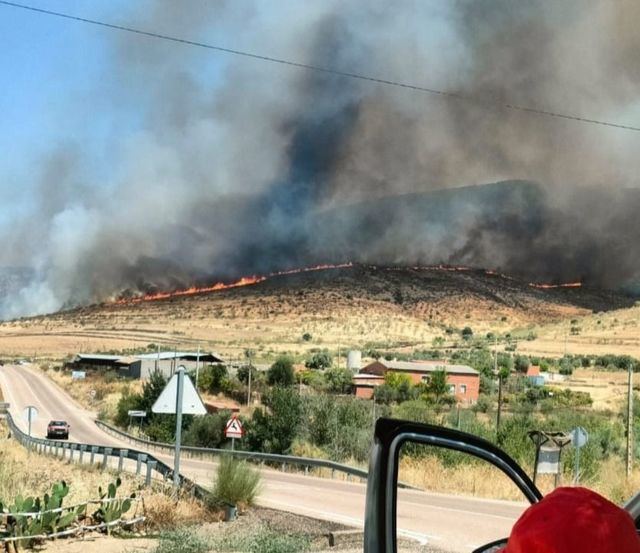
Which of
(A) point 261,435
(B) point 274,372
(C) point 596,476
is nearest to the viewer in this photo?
(C) point 596,476

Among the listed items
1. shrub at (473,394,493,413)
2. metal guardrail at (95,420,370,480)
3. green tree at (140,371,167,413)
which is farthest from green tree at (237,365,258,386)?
metal guardrail at (95,420,370,480)

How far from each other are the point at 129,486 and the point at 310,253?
127033 millimetres

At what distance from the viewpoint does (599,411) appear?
171ft

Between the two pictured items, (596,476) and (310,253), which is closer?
(596,476)

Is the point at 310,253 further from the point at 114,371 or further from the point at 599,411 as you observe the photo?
the point at 599,411

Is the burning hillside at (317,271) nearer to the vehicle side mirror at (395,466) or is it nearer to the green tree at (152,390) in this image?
the green tree at (152,390)

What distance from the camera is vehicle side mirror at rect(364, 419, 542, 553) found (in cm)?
92

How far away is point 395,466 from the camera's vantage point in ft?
3.25

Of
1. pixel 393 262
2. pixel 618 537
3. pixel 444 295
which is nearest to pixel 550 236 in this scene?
pixel 393 262

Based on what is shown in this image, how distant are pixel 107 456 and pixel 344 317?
69350mm

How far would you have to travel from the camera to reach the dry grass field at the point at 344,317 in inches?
3329

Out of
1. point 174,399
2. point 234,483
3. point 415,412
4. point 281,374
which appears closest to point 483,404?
point 415,412

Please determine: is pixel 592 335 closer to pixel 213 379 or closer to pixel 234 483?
pixel 213 379

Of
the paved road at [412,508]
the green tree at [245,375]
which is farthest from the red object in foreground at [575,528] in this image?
the green tree at [245,375]
